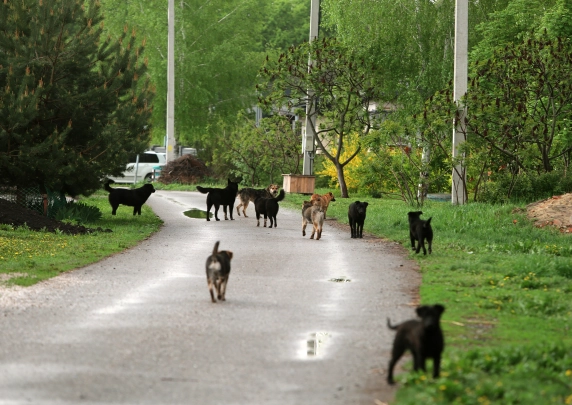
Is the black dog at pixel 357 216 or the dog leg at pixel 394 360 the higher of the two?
the black dog at pixel 357 216

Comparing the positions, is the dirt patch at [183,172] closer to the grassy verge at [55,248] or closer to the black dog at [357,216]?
the grassy verge at [55,248]


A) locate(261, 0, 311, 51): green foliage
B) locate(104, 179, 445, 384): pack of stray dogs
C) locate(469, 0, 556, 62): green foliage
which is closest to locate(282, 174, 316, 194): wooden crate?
locate(469, 0, 556, 62): green foliage

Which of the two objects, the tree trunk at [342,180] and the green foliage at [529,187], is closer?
the green foliage at [529,187]

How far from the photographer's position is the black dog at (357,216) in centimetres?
2197

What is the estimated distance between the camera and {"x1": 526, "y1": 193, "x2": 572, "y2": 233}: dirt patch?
75.2 feet

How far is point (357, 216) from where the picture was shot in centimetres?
2236

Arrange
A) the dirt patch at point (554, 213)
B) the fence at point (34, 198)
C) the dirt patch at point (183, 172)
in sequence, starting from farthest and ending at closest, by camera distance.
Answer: the dirt patch at point (183, 172) → the fence at point (34, 198) → the dirt patch at point (554, 213)

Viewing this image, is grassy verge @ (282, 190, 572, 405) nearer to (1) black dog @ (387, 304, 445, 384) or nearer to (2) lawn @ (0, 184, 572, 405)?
(2) lawn @ (0, 184, 572, 405)

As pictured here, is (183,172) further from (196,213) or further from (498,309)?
(498,309)

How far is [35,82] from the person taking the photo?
25.1m

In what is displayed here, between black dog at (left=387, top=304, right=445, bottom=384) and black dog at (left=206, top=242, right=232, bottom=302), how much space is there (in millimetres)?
3972

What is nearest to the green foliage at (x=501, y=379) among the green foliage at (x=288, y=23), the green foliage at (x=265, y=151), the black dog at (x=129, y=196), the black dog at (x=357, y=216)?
the black dog at (x=357, y=216)

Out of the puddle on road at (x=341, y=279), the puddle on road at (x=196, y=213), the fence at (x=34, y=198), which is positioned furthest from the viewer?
the puddle on road at (x=196, y=213)

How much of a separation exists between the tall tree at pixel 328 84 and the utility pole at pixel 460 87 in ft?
36.2
